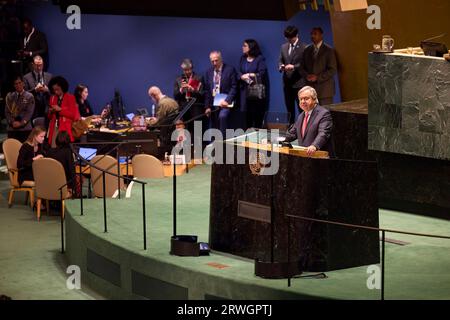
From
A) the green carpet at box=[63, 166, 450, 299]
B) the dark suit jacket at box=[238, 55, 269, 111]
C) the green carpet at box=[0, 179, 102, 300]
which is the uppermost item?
the dark suit jacket at box=[238, 55, 269, 111]

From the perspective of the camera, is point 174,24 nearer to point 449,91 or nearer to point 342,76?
point 342,76

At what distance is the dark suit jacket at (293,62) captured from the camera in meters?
16.2

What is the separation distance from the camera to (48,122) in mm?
17609

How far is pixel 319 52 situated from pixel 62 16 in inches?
236

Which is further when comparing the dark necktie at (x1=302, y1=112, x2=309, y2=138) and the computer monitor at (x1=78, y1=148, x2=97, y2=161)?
the computer monitor at (x1=78, y1=148, x2=97, y2=161)

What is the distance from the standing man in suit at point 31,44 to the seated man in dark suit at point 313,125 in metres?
9.32

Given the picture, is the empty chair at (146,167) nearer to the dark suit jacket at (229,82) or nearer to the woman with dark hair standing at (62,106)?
the woman with dark hair standing at (62,106)

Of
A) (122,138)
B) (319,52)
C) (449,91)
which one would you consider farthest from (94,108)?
(449,91)

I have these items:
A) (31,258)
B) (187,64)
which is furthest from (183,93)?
(31,258)

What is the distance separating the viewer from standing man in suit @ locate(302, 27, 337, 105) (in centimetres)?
1571

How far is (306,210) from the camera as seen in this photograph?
9875 mm

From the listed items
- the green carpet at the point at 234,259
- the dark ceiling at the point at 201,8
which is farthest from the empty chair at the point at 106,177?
the dark ceiling at the point at 201,8

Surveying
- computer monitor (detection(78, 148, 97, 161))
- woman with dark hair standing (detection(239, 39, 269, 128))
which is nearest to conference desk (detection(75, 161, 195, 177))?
computer monitor (detection(78, 148, 97, 161))

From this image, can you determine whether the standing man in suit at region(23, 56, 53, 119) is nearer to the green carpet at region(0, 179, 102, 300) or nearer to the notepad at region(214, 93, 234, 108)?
the notepad at region(214, 93, 234, 108)
